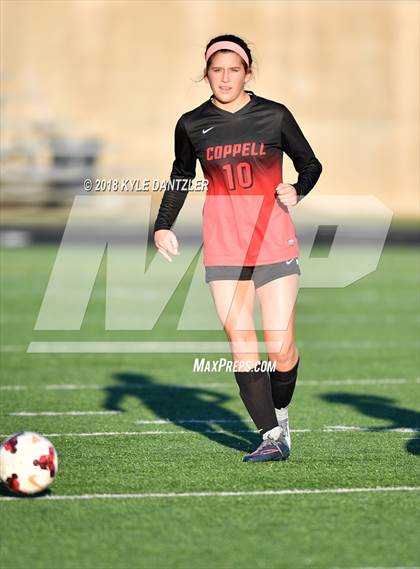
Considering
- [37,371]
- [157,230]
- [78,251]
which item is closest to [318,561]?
[157,230]

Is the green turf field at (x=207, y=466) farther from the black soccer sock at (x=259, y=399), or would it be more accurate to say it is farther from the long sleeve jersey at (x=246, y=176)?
the long sleeve jersey at (x=246, y=176)

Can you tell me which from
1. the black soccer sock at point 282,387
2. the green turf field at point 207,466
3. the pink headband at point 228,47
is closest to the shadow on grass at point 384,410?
the green turf field at point 207,466

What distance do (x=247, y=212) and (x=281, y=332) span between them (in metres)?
0.70

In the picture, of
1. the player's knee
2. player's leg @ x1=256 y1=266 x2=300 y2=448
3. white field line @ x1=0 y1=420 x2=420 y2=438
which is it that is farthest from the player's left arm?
white field line @ x1=0 y1=420 x2=420 y2=438

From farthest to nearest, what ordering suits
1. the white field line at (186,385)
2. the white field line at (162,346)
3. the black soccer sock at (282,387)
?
1. the white field line at (162,346)
2. the white field line at (186,385)
3. the black soccer sock at (282,387)

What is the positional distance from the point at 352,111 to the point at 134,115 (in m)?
9.61

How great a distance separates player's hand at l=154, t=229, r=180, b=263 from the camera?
634 centimetres

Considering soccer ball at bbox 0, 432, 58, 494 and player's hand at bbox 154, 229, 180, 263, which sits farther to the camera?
player's hand at bbox 154, 229, 180, 263

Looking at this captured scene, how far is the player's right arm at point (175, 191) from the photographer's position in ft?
21.1

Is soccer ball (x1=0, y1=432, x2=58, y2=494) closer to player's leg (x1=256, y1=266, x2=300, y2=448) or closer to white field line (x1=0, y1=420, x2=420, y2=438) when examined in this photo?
player's leg (x1=256, y1=266, x2=300, y2=448)

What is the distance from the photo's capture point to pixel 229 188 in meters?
6.29

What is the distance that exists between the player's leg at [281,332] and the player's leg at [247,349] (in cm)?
9

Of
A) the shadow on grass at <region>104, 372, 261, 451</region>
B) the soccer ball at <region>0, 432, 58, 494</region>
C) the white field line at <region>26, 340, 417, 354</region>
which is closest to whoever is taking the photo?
the soccer ball at <region>0, 432, 58, 494</region>

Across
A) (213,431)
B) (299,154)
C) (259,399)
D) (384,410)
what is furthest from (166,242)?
(384,410)
